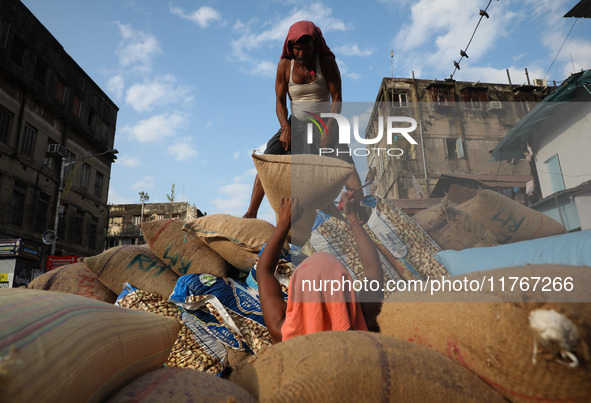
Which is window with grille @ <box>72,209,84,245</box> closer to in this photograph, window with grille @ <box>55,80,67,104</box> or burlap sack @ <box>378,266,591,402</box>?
window with grille @ <box>55,80,67,104</box>

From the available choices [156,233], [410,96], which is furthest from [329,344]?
[410,96]

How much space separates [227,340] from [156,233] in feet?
2.57

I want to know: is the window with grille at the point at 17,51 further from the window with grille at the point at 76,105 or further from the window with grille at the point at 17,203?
the window with grille at the point at 17,203

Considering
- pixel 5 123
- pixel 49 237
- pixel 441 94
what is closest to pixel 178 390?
pixel 49 237

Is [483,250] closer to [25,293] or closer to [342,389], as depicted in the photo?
[342,389]

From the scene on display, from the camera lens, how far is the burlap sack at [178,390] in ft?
2.43

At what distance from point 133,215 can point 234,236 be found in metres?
25.7

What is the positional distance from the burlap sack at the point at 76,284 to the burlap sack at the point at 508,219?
87.3 inches

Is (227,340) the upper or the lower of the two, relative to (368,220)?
lower

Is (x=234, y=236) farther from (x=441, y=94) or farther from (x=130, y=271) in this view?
(x=441, y=94)

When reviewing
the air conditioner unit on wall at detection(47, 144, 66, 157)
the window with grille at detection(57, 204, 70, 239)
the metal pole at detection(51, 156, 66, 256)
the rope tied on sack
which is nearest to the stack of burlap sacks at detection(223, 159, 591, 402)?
the rope tied on sack

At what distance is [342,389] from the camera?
0.65 meters

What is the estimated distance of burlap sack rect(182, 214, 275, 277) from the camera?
6.61 ft

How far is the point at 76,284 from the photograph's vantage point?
7.52 ft
